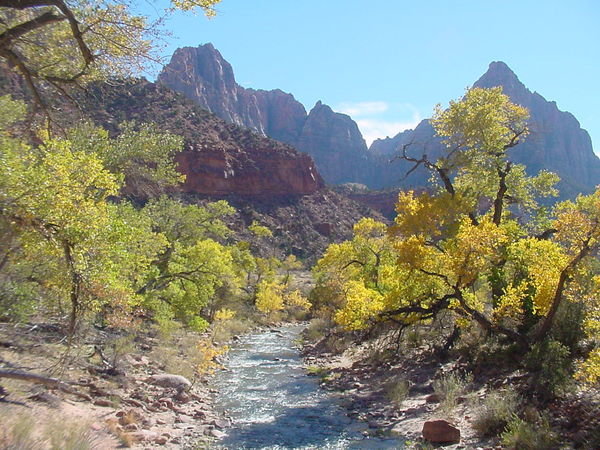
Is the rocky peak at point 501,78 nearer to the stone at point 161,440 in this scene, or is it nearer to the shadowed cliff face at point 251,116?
the shadowed cliff face at point 251,116

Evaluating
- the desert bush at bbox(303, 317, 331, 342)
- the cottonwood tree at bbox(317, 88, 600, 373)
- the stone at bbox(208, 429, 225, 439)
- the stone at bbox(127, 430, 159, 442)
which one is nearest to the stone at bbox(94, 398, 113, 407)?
the stone at bbox(127, 430, 159, 442)

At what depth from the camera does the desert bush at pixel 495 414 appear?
9.98 m

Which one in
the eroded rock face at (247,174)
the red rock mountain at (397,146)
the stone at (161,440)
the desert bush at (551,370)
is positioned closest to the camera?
the desert bush at (551,370)

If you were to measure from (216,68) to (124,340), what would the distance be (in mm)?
170031

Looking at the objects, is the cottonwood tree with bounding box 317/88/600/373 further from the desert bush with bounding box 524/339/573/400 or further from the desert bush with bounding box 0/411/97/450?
the desert bush with bounding box 0/411/97/450

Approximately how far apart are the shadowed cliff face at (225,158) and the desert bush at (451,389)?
5391 cm

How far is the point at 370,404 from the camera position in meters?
14.5

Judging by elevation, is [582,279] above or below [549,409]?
above

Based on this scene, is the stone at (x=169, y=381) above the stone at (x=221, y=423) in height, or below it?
above

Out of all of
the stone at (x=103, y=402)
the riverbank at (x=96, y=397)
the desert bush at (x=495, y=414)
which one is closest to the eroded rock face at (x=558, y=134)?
the desert bush at (x=495, y=414)

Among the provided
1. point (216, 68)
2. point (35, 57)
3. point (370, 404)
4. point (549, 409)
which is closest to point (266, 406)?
point (370, 404)

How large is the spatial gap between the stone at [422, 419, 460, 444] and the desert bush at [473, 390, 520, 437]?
1.80 ft

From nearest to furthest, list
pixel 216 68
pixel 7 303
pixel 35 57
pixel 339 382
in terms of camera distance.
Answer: pixel 35 57 → pixel 7 303 → pixel 339 382 → pixel 216 68

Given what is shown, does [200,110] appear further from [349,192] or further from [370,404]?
[370,404]
